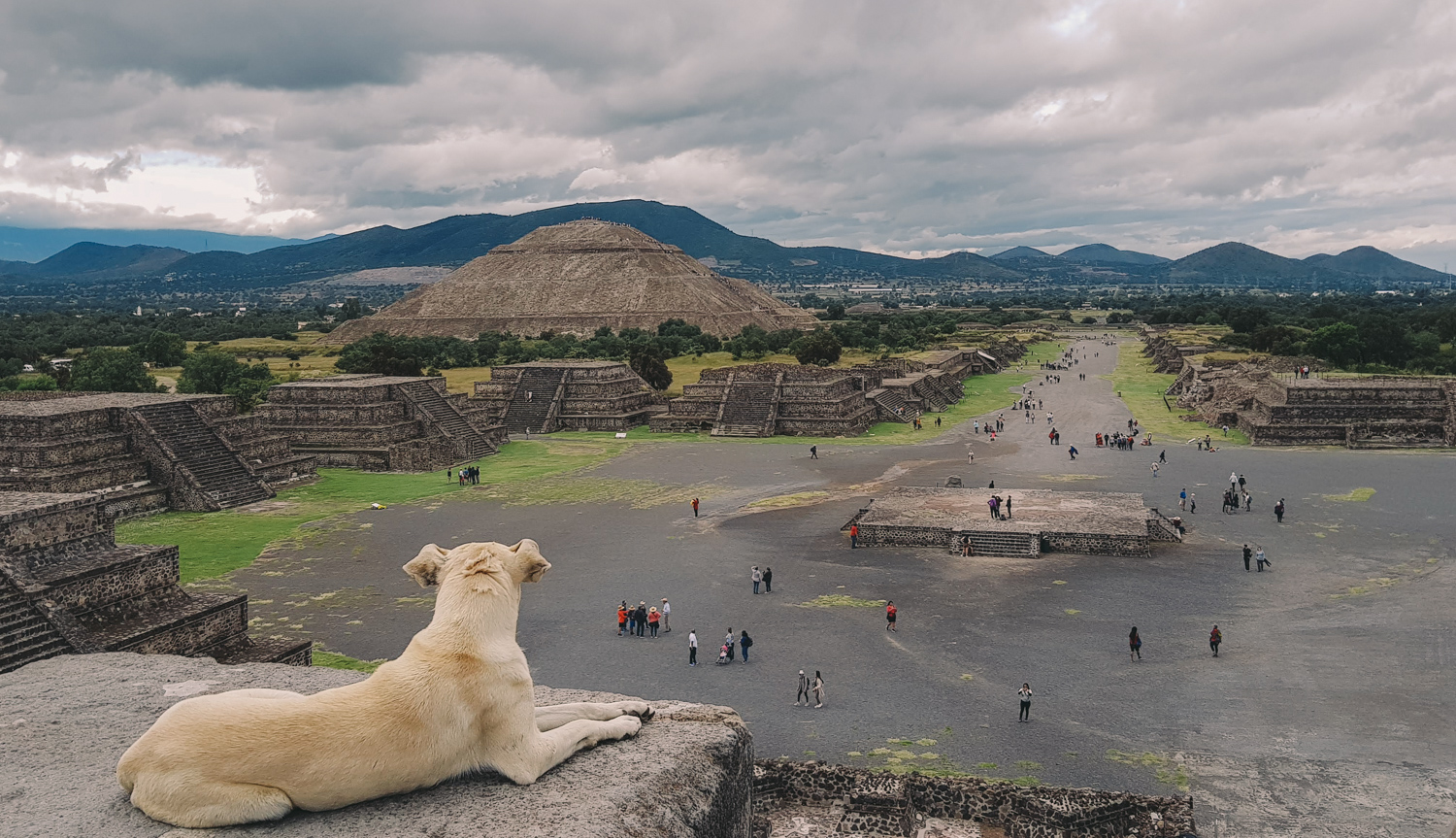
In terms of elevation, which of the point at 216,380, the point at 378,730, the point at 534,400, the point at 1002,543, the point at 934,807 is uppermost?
the point at 378,730

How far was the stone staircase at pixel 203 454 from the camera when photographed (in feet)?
110

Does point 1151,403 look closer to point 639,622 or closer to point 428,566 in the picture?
point 639,622

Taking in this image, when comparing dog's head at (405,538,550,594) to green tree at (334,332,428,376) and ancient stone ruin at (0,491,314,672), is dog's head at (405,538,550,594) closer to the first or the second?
ancient stone ruin at (0,491,314,672)

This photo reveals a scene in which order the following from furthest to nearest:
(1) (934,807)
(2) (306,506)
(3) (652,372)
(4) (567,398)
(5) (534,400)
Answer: (3) (652,372) < (5) (534,400) < (4) (567,398) < (2) (306,506) < (1) (934,807)

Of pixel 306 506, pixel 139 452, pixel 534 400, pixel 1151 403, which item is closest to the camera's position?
pixel 139 452

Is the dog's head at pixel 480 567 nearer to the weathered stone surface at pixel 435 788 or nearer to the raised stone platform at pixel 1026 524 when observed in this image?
the weathered stone surface at pixel 435 788

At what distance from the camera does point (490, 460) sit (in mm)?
44719

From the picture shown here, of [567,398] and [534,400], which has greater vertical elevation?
[567,398]

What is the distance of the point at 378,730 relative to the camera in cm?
579

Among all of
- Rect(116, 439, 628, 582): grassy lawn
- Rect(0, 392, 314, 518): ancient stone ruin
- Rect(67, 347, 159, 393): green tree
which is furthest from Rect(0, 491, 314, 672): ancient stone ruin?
Rect(67, 347, 159, 393): green tree

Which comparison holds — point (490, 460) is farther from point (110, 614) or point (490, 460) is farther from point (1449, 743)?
point (1449, 743)

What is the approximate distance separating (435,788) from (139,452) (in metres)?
33.1

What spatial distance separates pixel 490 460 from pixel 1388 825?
125ft

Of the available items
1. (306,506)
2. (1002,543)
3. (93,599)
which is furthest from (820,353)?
(93,599)
